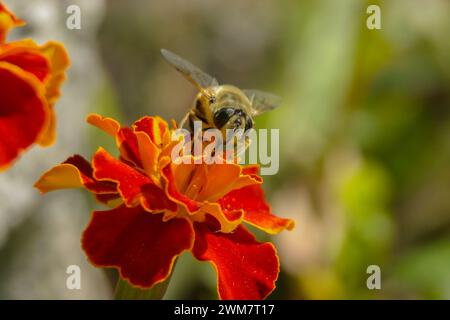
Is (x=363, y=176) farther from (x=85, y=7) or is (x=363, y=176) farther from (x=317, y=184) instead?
(x=85, y=7)

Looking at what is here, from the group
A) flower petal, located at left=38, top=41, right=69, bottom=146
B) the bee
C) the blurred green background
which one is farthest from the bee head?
the blurred green background

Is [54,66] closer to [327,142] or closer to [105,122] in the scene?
Answer: [105,122]

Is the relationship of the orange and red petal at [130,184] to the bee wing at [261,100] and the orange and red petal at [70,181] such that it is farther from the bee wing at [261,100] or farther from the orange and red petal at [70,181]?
the bee wing at [261,100]

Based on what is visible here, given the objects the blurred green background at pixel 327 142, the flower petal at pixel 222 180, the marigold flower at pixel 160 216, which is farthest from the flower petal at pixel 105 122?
the blurred green background at pixel 327 142

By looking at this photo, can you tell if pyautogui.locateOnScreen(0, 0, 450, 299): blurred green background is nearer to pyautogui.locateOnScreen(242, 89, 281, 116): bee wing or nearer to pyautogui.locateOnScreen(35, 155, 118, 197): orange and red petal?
pyautogui.locateOnScreen(242, 89, 281, 116): bee wing

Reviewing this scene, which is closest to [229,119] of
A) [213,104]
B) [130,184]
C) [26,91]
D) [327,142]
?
[213,104]
